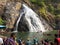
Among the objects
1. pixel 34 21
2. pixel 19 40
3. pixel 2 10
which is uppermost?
pixel 2 10

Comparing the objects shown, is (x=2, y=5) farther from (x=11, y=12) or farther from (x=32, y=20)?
(x=32, y=20)

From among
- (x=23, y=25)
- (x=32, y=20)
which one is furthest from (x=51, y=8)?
(x=23, y=25)

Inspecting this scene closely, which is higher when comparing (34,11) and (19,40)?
(34,11)

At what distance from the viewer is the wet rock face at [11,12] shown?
19.3 feet

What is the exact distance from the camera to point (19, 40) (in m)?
5.73

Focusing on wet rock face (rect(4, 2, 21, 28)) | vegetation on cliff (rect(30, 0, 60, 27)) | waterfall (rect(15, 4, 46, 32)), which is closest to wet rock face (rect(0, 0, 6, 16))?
→ wet rock face (rect(4, 2, 21, 28))

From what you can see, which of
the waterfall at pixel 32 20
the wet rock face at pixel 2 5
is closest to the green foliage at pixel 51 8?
the waterfall at pixel 32 20

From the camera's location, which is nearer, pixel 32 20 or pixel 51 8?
pixel 32 20

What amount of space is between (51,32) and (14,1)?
148 centimetres

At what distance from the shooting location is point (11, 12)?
6.01m

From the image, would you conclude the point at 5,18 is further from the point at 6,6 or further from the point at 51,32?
the point at 51,32

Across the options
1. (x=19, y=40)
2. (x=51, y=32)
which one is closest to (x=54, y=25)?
(x=51, y=32)

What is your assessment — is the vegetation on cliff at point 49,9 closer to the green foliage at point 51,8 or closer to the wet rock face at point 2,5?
the green foliage at point 51,8

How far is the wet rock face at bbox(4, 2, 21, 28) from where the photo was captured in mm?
5871
